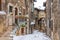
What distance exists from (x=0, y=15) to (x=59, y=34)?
21.7 feet

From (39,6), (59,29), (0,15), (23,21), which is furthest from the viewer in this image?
(39,6)

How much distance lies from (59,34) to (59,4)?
829mm

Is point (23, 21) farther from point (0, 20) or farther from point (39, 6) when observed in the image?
point (39, 6)

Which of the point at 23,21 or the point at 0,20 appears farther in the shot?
the point at 23,21

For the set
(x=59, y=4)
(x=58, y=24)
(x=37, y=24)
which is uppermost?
(x=59, y=4)

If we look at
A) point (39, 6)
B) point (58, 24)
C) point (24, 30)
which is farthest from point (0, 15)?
point (39, 6)

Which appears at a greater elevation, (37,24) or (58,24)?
(58,24)

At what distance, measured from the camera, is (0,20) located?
33.3 ft

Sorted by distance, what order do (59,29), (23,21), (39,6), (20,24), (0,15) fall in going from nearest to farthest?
1. (59,29)
2. (0,15)
3. (20,24)
4. (23,21)
5. (39,6)

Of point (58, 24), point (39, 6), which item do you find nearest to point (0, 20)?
point (58, 24)

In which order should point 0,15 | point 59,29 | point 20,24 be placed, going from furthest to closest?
point 20,24 → point 0,15 → point 59,29

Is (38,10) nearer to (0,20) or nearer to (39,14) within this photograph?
(39,14)

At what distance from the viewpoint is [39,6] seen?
3728cm

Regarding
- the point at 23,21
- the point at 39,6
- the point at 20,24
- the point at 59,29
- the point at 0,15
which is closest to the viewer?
the point at 59,29
